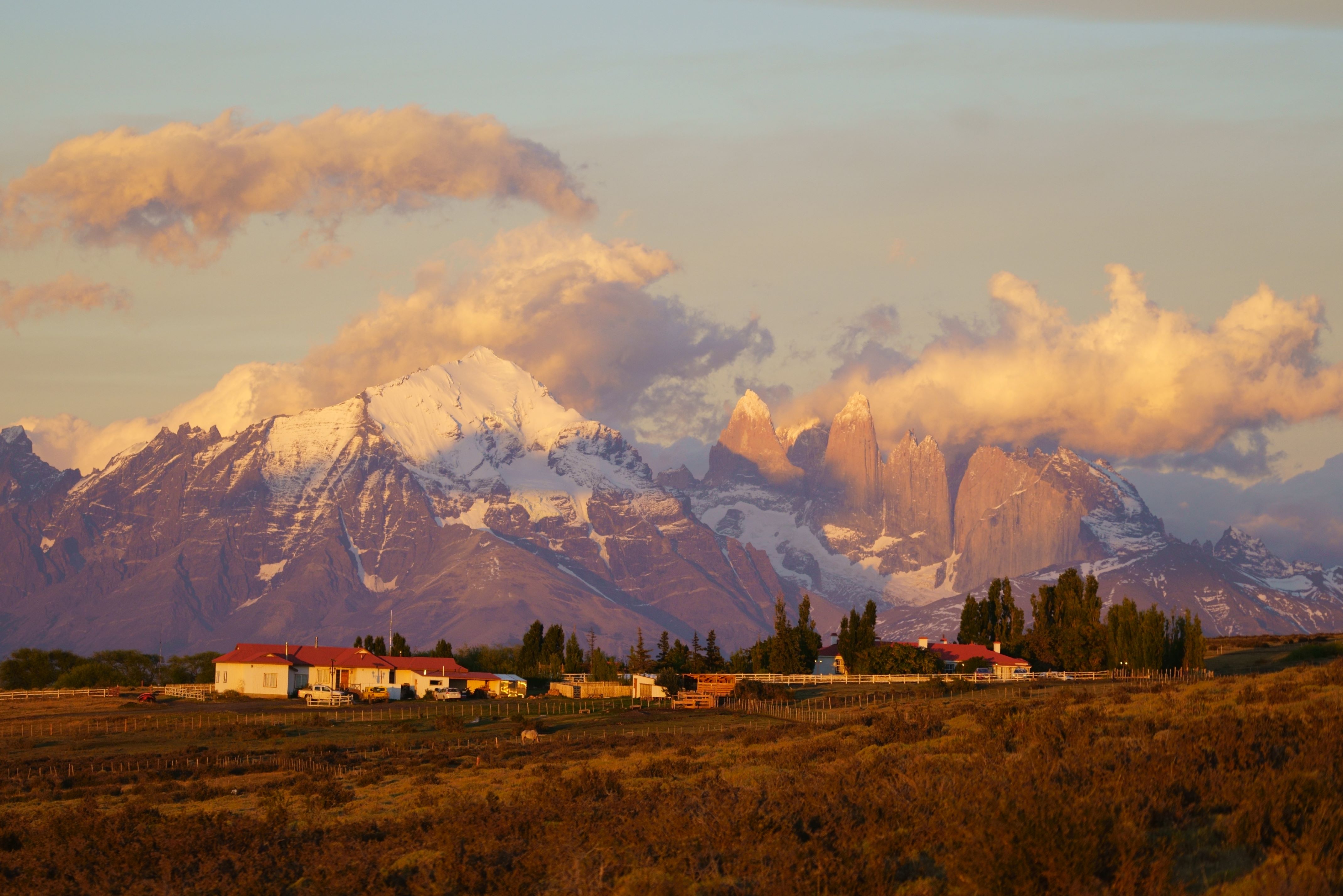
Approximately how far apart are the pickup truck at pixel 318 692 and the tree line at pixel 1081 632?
64549 mm

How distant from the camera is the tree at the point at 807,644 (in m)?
140

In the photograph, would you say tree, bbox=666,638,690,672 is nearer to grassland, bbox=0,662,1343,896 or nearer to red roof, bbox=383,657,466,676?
red roof, bbox=383,657,466,676

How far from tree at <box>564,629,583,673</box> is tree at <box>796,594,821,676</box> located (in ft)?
98.9

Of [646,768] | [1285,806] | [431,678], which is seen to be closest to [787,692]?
[431,678]

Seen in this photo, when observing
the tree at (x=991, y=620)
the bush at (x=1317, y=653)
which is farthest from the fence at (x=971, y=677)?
the tree at (x=991, y=620)

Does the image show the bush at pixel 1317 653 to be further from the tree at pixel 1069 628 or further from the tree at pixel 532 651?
the tree at pixel 532 651

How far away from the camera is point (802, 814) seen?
21.2m

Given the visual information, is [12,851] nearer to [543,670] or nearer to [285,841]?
[285,841]

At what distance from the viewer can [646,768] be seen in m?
36.9

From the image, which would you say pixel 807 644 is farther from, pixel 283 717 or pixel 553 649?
pixel 283 717

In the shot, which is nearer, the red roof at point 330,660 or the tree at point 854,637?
the red roof at point 330,660

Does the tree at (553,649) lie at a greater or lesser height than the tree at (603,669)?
greater

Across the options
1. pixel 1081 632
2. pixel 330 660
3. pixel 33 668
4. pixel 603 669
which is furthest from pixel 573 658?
pixel 33 668

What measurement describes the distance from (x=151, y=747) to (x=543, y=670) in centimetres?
9842
